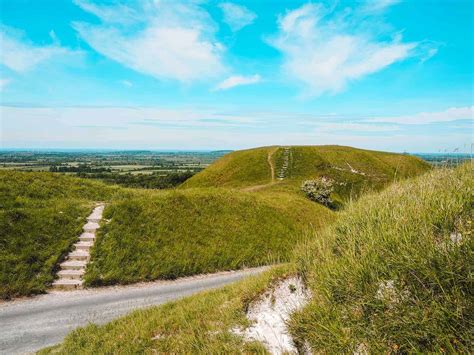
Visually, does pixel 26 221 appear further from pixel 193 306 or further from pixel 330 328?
pixel 330 328

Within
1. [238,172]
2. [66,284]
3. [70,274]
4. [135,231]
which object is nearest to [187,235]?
[135,231]

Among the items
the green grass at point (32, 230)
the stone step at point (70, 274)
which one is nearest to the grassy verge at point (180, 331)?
the stone step at point (70, 274)


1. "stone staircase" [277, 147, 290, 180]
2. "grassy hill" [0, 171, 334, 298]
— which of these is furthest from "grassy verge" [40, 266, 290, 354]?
"stone staircase" [277, 147, 290, 180]

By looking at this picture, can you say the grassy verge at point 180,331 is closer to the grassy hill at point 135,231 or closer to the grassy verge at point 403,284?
the grassy verge at point 403,284

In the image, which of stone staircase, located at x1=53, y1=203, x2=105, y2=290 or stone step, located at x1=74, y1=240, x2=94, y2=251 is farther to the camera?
stone step, located at x1=74, y1=240, x2=94, y2=251

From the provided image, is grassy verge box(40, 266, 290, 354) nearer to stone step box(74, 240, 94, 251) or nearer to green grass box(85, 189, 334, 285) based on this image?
green grass box(85, 189, 334, 285)

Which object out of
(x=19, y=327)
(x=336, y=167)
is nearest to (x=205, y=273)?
(x=19, y=327)

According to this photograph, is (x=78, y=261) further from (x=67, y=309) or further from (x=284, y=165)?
(x=284, y=165)
